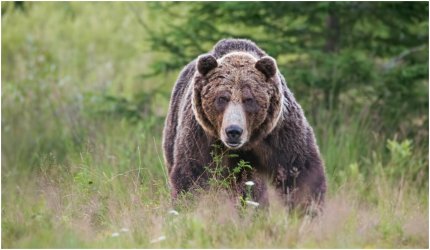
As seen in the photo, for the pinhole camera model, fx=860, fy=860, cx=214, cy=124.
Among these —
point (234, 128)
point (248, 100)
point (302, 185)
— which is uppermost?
point (248, 100)

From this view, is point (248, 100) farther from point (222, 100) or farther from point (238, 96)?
point (222, 100)

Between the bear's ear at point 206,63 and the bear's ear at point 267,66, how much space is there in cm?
32

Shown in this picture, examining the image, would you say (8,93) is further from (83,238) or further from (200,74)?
(83,238)

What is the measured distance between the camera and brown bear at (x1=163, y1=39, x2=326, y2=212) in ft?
20.5

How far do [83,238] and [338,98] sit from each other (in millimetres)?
6098

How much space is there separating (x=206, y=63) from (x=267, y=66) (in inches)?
17.8

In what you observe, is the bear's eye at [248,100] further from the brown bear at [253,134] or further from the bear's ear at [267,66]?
the bear's ear at [267,66]

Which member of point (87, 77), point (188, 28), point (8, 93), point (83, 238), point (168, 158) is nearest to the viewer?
point (83, 238)

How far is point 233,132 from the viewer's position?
19.6 ft

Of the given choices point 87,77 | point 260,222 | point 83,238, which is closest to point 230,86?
point 260,222

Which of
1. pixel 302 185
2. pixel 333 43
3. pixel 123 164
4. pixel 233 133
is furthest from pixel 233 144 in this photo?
pixel 333 43

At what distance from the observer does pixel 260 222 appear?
17.9 feet

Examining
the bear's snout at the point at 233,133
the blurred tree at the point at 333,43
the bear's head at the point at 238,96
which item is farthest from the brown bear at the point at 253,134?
the blurred tree at the point at 333,43

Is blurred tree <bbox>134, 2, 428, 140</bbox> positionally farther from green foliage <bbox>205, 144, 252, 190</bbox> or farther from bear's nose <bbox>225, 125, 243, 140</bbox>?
bear's nose <bbox>225, 125, 243, 140</bbox>
